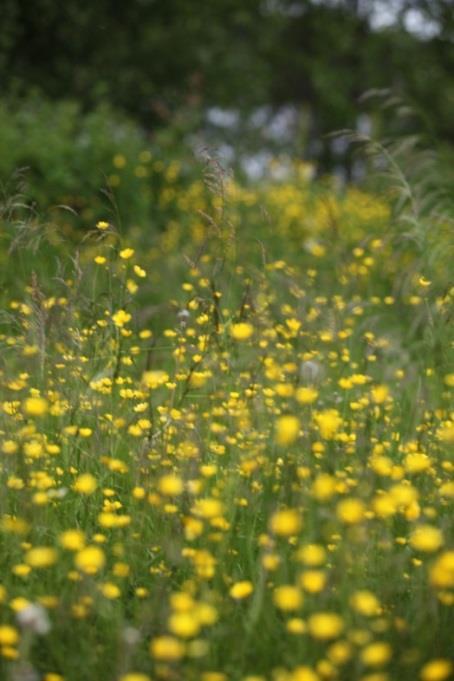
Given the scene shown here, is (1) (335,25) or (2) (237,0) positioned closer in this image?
(2) (237,0)

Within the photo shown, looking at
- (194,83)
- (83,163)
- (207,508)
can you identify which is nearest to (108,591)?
(207,508)

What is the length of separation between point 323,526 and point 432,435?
744 millimetres

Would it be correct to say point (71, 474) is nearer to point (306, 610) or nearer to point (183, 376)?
point (183, 376)

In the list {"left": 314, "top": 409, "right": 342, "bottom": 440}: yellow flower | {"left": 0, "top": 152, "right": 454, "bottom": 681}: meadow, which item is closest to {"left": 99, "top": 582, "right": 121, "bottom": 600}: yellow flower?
{"left": 0, "top": 152, "right": 454, "bottom": 681}: meadow

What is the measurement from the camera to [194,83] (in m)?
11.1

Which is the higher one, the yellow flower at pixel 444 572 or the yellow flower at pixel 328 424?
the yellow flower at pixel 328 424

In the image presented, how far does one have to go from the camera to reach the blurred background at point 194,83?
734cm

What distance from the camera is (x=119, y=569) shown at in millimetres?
2133

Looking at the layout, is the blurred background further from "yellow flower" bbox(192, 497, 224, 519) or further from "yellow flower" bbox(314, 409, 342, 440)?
"yellow flower" bbox(192, 497, 224, 519)

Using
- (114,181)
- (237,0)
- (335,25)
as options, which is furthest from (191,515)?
(335,25)

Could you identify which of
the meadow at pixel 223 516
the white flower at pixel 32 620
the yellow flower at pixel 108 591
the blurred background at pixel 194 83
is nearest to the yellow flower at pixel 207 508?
the meadow at pixel 223 516

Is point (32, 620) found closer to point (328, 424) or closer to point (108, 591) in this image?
point (108, 591)

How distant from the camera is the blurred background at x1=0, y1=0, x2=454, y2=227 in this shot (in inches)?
289

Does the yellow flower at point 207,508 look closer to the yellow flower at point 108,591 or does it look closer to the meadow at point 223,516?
A: the meadow at point 223,516
